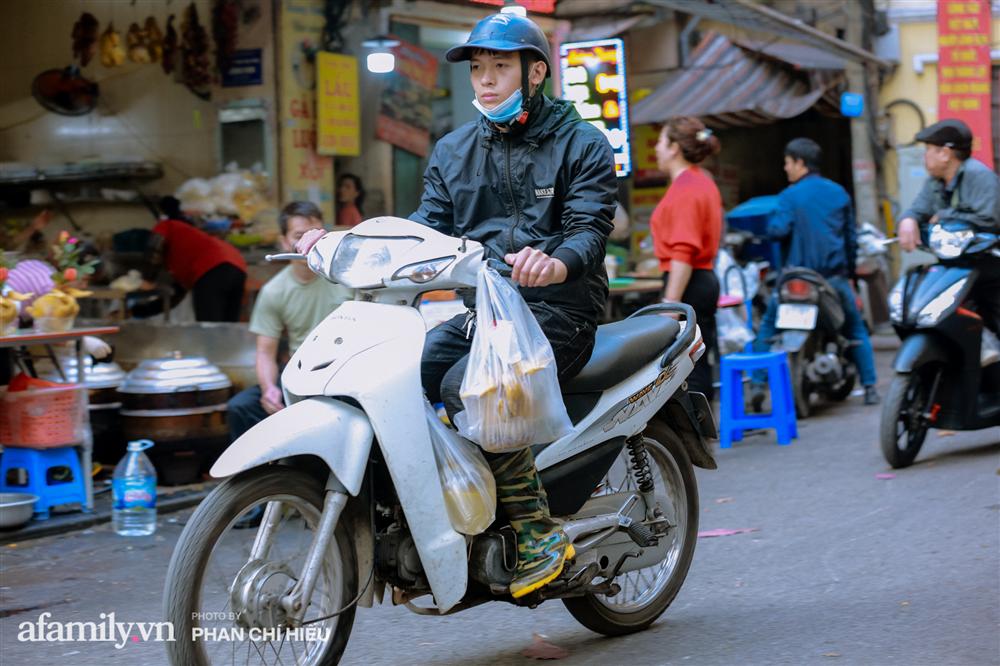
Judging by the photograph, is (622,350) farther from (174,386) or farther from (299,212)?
(174,386)

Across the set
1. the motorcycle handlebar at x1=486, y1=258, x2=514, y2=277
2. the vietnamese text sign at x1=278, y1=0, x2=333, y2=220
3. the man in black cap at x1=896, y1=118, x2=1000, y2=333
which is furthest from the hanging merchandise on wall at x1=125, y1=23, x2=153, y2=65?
the motorcycle handlebar at x1=486, y1=258, x2=514, y2=277

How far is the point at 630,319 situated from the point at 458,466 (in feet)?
3.91

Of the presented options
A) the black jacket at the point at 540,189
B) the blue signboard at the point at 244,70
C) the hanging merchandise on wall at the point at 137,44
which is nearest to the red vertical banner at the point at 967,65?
the blue signboard at the point at 244,70

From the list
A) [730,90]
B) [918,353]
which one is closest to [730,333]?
[918,353]

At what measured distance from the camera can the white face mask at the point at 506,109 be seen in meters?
4.07

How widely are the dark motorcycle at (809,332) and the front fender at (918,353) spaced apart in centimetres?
189

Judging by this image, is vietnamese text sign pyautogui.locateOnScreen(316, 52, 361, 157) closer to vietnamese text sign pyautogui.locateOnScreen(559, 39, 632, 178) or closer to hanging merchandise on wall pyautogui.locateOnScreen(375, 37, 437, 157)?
hanging merchandise on wall pyautogui.locateOnScreen(375, 37, 437, 157)

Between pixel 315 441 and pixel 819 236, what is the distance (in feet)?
23.4

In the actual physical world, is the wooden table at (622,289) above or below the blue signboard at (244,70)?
below

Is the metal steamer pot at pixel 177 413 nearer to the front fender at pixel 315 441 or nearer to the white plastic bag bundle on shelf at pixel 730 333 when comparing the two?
the front fender at pixel 315 441

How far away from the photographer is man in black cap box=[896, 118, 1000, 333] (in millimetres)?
7504

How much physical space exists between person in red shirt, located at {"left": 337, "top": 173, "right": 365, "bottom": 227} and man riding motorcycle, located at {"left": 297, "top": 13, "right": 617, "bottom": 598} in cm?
791

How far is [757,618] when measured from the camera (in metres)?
4.79

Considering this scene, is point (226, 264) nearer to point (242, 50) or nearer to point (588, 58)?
point (242, 50)
